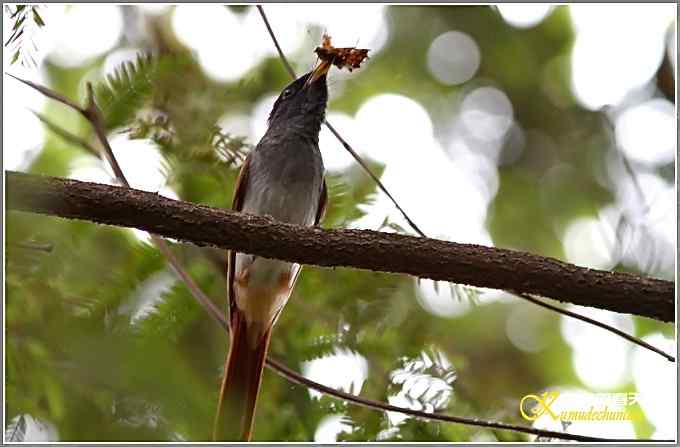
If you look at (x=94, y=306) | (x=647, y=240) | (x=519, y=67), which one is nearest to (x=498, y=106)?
(x=519, y=67)

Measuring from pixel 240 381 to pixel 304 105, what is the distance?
149cm

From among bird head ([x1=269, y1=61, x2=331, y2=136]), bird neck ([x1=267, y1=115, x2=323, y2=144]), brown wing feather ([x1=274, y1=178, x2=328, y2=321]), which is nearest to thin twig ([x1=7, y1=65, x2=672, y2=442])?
brown wing feather ([x1=274, y1=178, x2=328, y2=321])

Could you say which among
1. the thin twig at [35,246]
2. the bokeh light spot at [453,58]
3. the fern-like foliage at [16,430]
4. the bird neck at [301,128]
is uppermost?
the bokeh light spot at [453,58]

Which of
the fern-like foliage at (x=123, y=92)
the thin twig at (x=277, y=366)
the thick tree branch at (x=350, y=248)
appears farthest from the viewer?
the fern-like foliage at (x=123, y=92)

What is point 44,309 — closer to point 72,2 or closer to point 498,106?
point 72,2

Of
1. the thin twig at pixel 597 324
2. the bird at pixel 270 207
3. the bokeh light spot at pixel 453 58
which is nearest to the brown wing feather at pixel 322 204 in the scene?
the bird at pixel 270 207

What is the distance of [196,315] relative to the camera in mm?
3439

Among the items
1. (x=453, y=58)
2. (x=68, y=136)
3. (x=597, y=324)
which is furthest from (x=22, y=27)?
(x=453, y=58)

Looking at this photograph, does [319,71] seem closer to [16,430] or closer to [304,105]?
[304,105]

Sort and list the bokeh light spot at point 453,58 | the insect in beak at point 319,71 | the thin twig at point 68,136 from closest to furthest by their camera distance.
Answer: the thin twig at point 68,136
the insect in beak at point 319,71
the bokeh light spot at point 453,58

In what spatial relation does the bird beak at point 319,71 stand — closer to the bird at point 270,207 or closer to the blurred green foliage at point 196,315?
the bird at point 270,207

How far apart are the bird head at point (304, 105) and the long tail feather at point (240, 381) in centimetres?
99

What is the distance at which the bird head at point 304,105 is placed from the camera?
4.11 m

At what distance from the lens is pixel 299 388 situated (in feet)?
10.8
